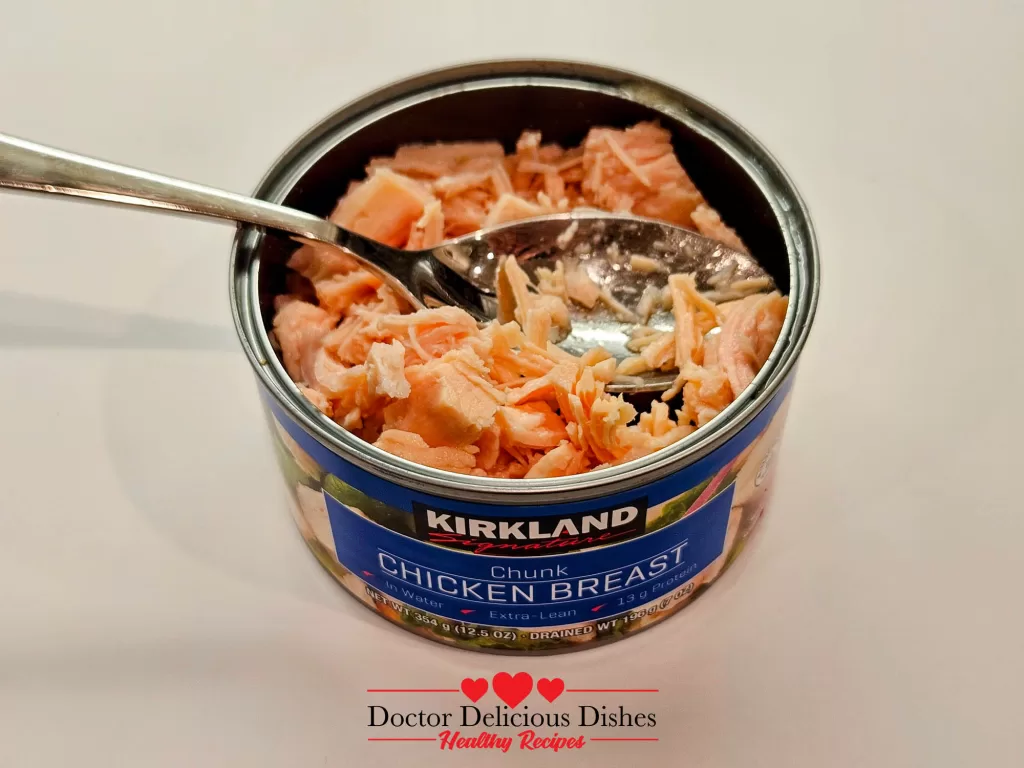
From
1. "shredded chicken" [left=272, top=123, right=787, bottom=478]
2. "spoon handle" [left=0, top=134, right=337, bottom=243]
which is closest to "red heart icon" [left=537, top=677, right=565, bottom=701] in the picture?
"shredded chicken" [left=272, top=123, right=787, bottom=478]

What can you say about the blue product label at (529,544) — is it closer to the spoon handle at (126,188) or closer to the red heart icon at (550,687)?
the red heart icon at (550,687)

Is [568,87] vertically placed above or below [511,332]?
above

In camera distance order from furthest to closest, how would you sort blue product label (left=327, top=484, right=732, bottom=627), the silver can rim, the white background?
the white background < blue product label (left=327, top=484, right=732, bottom=627) < the silver can rim

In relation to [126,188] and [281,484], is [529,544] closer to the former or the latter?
[281,484]

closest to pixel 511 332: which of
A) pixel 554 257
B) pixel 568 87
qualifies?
pixel 554 257

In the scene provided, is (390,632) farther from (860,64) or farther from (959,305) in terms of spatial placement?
(860,64)

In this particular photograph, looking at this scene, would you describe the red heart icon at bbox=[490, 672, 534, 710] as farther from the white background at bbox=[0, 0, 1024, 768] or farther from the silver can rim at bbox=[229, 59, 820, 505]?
the silver can rim at bbox=[229, 59, 820, 505]
